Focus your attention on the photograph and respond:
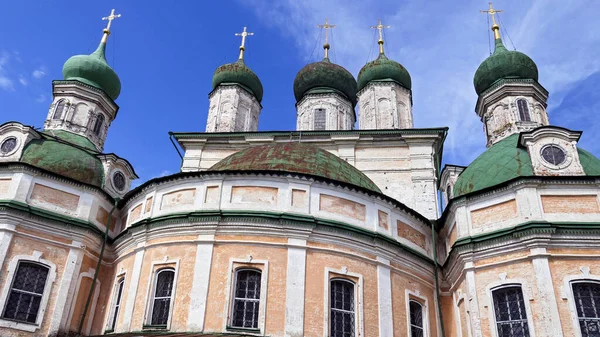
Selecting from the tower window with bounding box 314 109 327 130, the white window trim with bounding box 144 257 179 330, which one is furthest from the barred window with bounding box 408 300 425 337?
the tower window with bounding box 314 109 327 130

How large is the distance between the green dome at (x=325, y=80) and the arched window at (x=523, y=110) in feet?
26.5

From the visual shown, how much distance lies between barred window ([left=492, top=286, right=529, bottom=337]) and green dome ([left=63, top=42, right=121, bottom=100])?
1709 centimetres

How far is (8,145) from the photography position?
649 inches

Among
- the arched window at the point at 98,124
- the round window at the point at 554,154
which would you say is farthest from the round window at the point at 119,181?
the round window at the point at 554,154

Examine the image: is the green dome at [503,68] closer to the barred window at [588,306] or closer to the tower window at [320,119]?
the tower window at [320,119]

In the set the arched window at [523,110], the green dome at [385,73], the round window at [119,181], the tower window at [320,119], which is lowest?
the round window at [119,181]

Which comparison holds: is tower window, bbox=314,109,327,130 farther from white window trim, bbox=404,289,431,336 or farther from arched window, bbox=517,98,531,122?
white window trim, bbox=404,289,431,336

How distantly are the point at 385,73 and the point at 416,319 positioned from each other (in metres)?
13.3

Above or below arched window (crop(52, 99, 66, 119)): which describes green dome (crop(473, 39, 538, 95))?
above

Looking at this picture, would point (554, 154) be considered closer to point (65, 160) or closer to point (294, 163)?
point (294, 163)

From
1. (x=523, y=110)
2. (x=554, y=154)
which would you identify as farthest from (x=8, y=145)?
(x=523, y=110)

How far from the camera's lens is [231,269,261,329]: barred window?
1162cm

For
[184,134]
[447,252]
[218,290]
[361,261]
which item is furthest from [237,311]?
[184,134]

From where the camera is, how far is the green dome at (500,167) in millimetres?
13922
